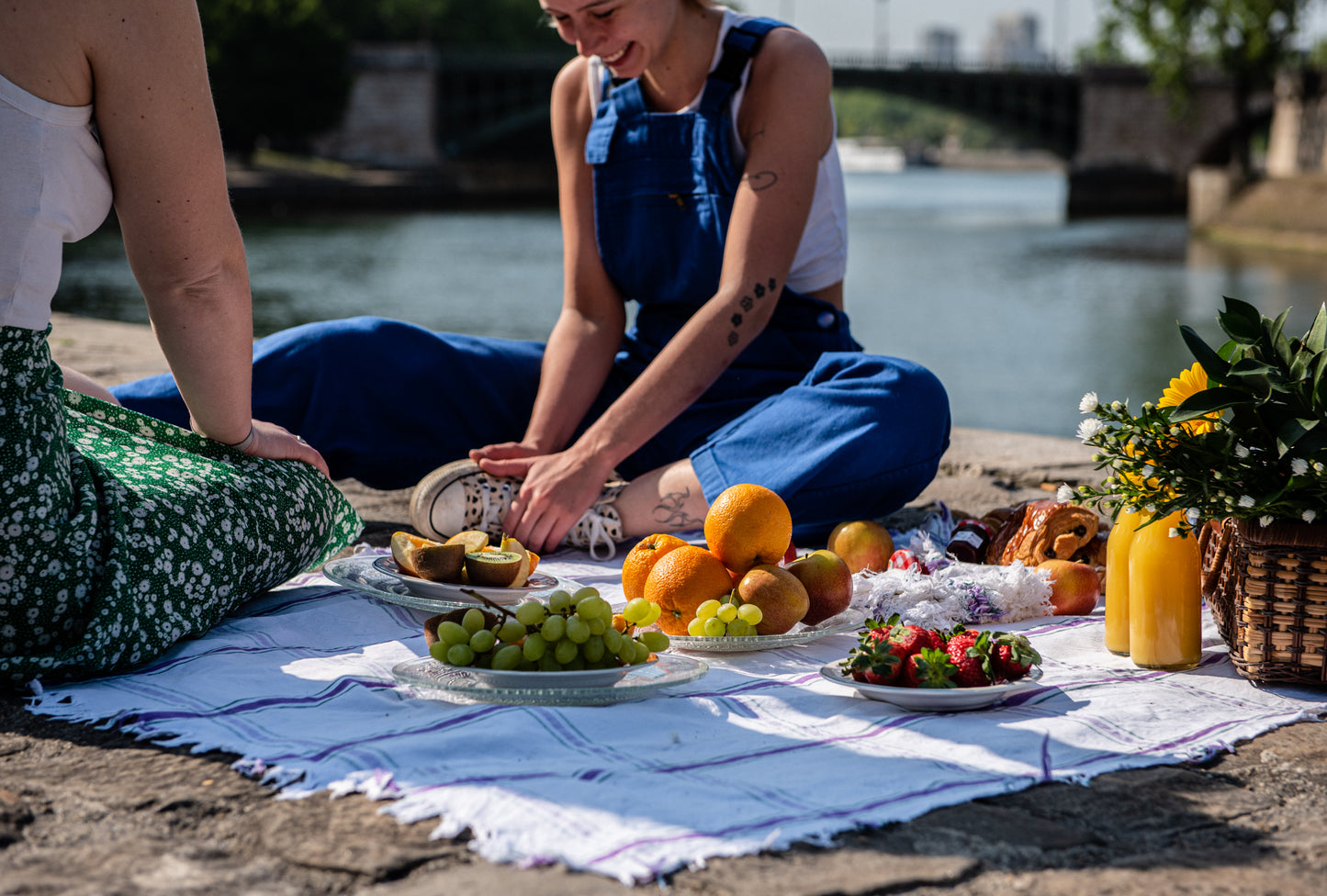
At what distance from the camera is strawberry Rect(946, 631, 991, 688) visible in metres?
1.95

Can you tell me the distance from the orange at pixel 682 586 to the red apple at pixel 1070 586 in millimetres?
644

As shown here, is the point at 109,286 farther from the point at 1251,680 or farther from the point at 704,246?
the point at 1251,680

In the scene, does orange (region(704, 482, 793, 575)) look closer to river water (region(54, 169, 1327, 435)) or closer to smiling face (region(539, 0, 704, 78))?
smiling face (region(539, 0, 704, 78))

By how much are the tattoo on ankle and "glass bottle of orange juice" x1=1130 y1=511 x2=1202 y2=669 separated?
1.04m

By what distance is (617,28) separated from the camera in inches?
113

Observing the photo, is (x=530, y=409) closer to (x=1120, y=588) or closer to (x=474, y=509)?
(x=474, y=509)

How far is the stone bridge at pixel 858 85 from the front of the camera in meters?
44.1

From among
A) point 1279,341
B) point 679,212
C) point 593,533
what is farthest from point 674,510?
point 1279,341

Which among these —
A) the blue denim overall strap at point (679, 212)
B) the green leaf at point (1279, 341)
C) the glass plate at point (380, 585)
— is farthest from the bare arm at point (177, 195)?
the green leaf at point (1279, 341)

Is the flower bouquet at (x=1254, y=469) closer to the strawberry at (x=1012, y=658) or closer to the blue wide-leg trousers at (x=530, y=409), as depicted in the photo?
the strawberry at (x=1012, y=658)

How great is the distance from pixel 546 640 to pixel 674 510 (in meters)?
1.10

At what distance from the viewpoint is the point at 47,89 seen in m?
1.85

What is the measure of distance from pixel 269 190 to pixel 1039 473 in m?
28.7

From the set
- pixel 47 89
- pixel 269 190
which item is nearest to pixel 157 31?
pixel 47 89
